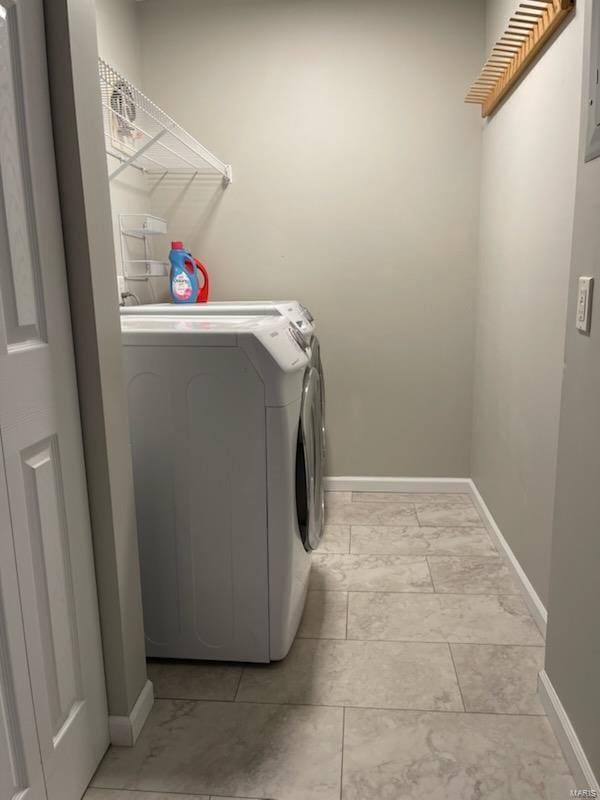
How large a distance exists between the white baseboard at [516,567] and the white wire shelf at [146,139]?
2051 millimetres

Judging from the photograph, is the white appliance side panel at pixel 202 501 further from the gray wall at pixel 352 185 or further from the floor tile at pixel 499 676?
the gray wall at pixel 352 185

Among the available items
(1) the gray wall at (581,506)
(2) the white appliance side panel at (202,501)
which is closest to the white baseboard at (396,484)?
(2) the white appliance side panel at (202,501)

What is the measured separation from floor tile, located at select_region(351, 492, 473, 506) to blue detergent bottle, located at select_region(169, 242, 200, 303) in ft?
4.44

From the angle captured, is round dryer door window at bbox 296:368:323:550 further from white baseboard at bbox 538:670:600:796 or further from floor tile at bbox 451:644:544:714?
white baseboard at bbox 538:670:600:796

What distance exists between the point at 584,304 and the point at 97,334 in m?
1.06

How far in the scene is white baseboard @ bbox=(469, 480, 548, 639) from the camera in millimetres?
1857

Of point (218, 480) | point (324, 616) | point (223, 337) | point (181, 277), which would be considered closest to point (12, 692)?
point (218, 480)

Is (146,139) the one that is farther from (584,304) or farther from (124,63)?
(584,304)

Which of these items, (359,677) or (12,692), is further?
(359,677)

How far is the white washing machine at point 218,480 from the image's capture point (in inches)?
61.1

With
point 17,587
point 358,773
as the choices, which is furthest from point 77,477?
point 358,773

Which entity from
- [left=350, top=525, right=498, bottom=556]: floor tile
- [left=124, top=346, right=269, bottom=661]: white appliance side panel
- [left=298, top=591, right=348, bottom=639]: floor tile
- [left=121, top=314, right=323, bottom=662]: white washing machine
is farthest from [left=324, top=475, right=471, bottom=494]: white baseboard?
[left=124, top=346, right=269, bottom=661]: white appliance side panel

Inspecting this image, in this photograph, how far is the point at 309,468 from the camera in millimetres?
1771

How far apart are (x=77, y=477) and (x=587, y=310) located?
117 cm
